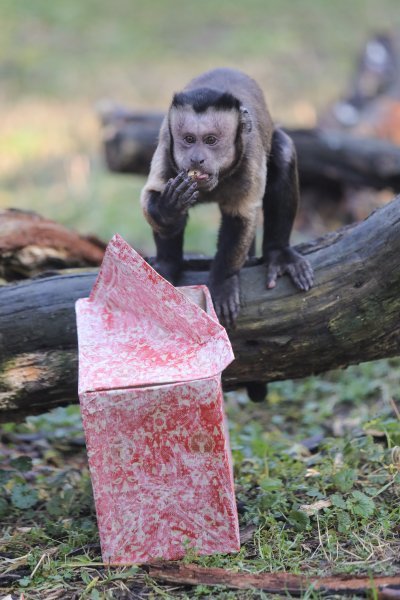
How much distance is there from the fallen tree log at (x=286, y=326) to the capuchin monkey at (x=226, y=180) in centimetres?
10

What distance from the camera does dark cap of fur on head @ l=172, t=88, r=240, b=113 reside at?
3820mm

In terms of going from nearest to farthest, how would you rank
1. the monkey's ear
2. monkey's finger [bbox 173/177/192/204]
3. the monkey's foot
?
monkey's finger [bbox 173/177/192/204] < the monkey's ear < the monkey's foot

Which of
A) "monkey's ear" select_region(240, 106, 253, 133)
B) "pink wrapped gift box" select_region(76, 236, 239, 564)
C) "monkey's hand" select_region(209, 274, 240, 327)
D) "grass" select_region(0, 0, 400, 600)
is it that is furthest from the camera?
"monkey's ear" select_region(240, 106, 253, 133)

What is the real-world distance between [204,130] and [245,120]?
0.89ft

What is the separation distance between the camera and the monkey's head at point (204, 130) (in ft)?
12.5

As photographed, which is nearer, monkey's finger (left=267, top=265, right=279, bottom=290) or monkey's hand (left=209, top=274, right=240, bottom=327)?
monkey's hand (left=209, top=274, right=240, bottom=327)

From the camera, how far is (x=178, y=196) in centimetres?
363

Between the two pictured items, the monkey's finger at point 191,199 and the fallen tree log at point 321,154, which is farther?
the fallen tree log at point 321,154

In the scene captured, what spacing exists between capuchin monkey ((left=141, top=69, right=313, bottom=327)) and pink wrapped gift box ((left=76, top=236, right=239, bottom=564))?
0.55 metres

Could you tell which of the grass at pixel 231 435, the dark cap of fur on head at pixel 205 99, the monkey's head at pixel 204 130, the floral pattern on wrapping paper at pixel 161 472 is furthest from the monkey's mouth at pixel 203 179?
the grass at pixel 231 435

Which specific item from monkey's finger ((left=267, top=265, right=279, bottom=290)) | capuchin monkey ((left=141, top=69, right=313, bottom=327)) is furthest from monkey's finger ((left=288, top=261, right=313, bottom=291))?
monkey's finger ((left=267, top=265, right=279, bottom=290))

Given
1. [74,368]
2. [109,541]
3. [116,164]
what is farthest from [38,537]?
[116,164]

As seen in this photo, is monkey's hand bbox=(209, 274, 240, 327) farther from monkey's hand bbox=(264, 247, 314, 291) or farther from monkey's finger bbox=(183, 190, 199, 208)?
monkey's finger bbox=(183, 190, 199, 208)

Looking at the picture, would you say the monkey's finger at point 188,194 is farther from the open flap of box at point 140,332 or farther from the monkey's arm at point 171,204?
the open flap of box at point 140,332
